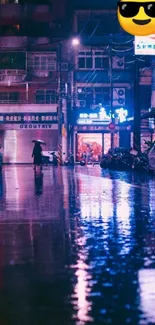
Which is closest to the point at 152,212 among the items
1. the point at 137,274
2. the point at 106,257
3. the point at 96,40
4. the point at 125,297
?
the point at 106,257

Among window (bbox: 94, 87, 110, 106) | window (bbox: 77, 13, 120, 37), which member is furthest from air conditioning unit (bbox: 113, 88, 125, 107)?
window (bbox: 77, 13, 120, 37)

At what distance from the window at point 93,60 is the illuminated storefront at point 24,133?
6.21 meters

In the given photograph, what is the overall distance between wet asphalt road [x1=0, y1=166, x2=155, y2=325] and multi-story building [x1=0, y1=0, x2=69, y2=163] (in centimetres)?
5712

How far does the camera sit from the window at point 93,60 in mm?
72062

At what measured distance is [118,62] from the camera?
235 ft

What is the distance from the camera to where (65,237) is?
455 inches

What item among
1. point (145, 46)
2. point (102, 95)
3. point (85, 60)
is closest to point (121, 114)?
point (102, 95)

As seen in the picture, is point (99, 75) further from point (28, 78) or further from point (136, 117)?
point (136, 117)

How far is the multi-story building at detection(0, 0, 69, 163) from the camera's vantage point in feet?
240

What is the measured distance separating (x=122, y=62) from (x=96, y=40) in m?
3.52

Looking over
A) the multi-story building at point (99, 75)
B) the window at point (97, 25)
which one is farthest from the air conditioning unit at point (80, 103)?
the window at point (97, 25)

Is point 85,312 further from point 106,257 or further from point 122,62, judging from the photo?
point 122,62

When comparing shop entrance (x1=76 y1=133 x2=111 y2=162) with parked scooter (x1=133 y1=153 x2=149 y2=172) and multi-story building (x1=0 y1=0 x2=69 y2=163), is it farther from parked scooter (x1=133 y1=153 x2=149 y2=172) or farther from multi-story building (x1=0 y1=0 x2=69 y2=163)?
parked scooter (x1=133 y1=153 x2=149 y2=172)

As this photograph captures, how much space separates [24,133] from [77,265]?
67138 mm
